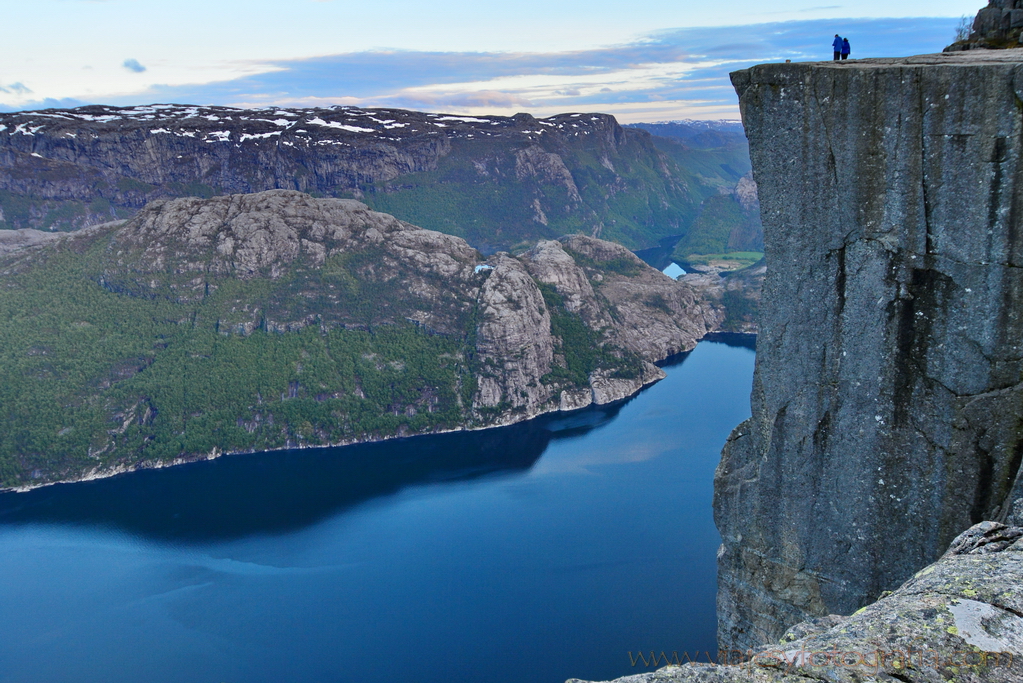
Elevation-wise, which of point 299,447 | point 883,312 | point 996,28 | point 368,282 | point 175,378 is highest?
point 996,28

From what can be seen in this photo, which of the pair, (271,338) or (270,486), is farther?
(271,338)

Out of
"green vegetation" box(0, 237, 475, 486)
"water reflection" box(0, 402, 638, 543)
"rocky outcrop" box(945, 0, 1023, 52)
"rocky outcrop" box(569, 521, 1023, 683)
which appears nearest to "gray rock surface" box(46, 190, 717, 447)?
"green vegetation" box(0, 237, 475, 486)

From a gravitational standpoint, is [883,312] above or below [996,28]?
below

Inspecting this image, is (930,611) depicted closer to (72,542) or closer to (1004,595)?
(1004,595)

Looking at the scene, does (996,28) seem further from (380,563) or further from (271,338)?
(271,338)

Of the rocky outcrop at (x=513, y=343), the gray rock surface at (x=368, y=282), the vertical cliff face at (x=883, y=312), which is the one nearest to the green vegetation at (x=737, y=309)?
the gray rock surface at (x=368, y=282)

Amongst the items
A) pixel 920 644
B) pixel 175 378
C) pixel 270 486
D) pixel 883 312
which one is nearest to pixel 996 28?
pixel 883 312

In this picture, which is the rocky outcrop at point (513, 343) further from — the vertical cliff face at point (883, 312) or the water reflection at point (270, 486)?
the vertical cliff face at point (883, 312)
